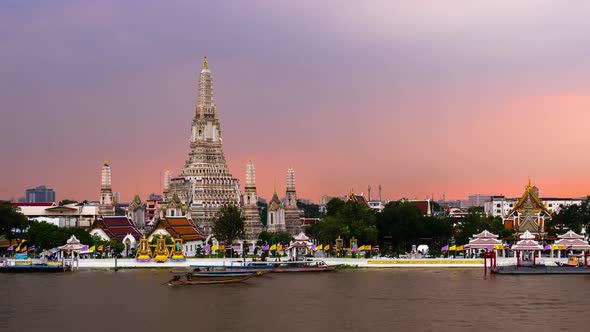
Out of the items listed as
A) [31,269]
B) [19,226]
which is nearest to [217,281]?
[31,269]

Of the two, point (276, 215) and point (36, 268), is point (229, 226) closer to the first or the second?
point (36, 268)

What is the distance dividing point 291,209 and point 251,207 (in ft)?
50.3

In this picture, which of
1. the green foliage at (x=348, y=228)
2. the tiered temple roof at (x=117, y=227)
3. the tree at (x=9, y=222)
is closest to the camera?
the green foliage at (x=348, y=228)

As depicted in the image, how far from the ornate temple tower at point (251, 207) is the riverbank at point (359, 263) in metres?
35.7

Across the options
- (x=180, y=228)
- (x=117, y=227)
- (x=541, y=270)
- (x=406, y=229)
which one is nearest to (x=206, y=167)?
(x=180, y=228)

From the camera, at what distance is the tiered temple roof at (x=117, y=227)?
103062 millimetres

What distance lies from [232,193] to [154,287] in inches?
2601

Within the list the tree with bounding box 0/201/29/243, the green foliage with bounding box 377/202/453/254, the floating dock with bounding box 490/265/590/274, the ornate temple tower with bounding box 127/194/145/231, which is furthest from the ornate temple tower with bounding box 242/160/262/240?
the floating dock with bounding box 490/265/590/274

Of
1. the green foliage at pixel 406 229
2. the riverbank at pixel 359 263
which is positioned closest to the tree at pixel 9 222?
the riverbank at pixel 359 263

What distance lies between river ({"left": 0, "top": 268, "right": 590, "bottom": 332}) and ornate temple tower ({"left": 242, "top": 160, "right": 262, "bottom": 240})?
161 feet

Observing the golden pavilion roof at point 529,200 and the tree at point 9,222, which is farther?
the golden pavilion roof at point 529,200

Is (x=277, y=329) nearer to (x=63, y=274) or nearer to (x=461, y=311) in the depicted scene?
(x=461, y=311)

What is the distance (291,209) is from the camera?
468ft

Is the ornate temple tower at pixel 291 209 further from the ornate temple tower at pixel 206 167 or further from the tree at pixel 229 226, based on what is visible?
the tree at pixel 229 226
